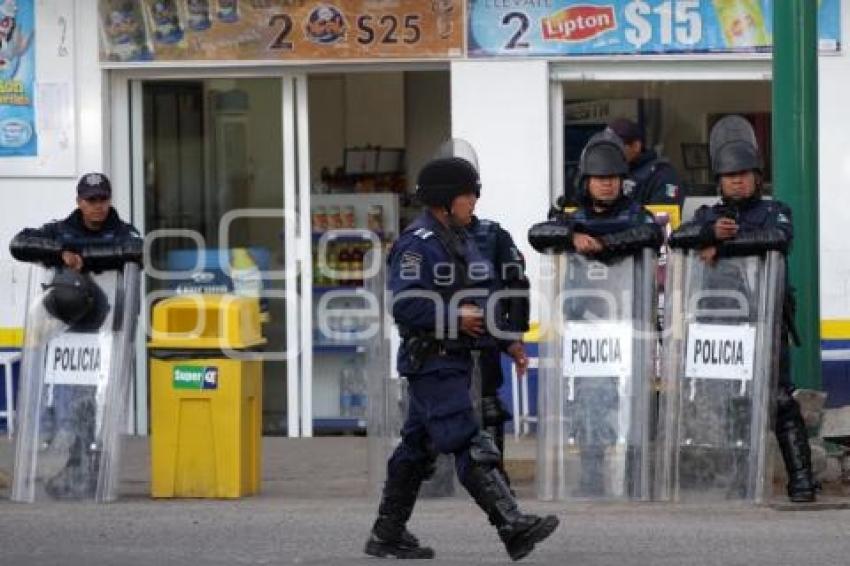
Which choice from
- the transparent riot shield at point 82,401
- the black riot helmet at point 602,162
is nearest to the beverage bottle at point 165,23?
the transparent riot shield at point 82,401

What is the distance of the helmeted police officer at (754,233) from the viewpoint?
10.7m

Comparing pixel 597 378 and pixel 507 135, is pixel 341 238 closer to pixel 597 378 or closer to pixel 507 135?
pixel 507 135

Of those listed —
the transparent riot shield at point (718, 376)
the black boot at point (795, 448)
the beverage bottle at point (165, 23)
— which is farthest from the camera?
the beverage bottle at point (165, 23)

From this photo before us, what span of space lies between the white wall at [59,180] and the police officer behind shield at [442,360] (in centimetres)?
559

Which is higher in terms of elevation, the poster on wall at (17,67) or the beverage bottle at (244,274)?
the poster on wall at (17,67)

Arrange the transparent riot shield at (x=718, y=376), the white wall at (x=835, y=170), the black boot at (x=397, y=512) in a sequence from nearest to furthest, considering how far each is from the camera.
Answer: the black boot at (x=397, y=512), the transparent riot shield at (x=718, y=376), the white wall at (x=835, y=170)

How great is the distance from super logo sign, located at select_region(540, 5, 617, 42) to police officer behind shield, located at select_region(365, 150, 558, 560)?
15.6ft

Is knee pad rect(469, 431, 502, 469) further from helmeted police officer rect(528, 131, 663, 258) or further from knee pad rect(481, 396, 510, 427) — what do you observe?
helmeted police officer rect(528, 131, 663, 258)

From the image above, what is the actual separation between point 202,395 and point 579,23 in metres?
4.00

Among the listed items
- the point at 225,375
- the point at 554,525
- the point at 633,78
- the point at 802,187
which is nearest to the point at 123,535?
the point at 225,375

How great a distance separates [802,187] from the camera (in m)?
11.4

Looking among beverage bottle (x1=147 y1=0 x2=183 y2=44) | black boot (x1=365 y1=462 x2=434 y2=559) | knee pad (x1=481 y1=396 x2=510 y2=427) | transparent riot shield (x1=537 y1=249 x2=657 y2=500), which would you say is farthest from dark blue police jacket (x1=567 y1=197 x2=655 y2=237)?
beverage bottle (x1=147 y1=0 x2=183 y2=44)

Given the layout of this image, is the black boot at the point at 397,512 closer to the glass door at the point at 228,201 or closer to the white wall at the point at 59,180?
the glass door at the point at 228,201

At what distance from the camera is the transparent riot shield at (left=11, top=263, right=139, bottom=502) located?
1130 cm
